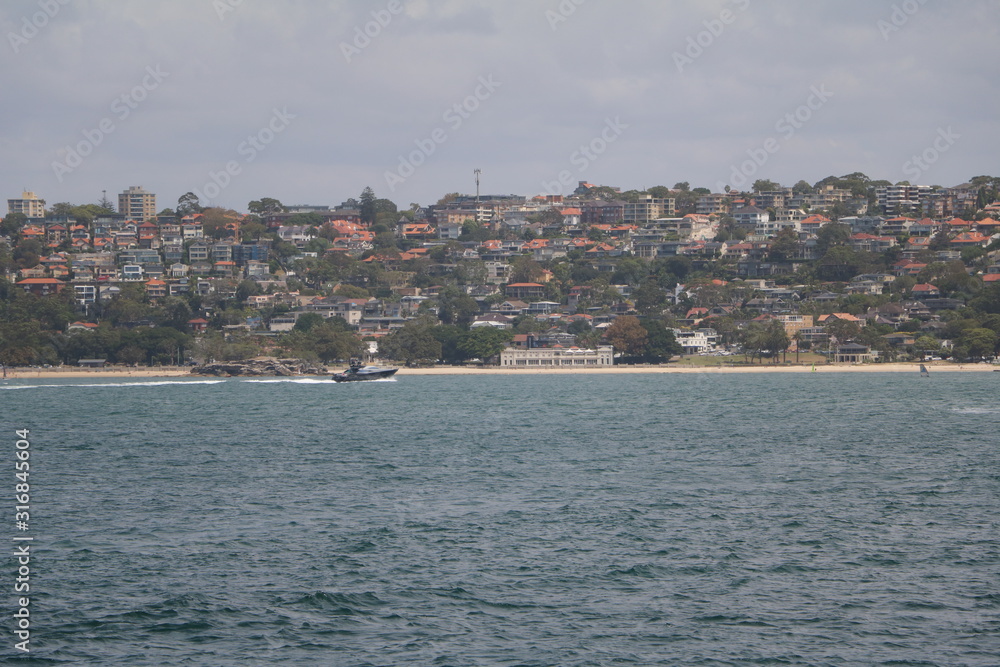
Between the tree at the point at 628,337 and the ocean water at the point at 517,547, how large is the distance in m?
70.8

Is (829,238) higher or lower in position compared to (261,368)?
higher

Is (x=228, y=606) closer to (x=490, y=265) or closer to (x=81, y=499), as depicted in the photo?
(x=81, y=499)

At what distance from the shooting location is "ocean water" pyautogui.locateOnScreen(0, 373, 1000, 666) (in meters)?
18.2

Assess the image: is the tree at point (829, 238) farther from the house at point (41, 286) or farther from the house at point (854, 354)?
the house at point (41, 286)

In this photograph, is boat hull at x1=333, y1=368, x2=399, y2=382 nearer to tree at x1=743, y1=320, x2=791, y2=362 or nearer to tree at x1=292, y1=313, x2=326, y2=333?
tree at x1=292, y1=313, x2=326, y2=333

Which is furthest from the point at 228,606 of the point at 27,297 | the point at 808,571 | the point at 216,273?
the point at 216,273

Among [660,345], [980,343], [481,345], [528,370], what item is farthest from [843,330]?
[481,345]

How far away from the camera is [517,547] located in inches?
964

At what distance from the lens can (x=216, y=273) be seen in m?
177

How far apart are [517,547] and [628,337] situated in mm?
100287

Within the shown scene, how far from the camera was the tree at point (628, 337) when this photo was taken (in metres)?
122

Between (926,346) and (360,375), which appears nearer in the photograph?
(360,375)

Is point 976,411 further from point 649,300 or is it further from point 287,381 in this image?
point 649,300

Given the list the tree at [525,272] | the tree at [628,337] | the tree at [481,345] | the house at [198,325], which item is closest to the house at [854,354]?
the tree at [628,337]
